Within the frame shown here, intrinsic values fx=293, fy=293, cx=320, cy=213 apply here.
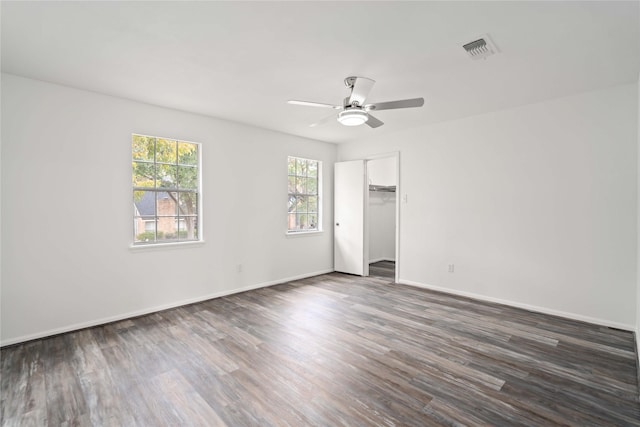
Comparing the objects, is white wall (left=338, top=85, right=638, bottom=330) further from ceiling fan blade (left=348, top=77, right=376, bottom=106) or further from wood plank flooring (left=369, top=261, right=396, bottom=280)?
ceiling fan blade (left=348, top=77, right=376, bottom=106)

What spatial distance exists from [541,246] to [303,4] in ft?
12.8

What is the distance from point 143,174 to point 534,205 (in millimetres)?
5064

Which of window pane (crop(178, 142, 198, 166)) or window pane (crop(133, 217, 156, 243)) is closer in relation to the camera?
window pane (crop(133, 217, 156, 243))

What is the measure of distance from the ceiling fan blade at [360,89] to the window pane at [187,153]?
249 cm

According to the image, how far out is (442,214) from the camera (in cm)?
466

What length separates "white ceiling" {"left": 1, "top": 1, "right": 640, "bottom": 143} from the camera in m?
1.98

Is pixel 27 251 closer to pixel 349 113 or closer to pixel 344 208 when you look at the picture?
pixel 349 113

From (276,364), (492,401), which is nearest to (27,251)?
(276,364)

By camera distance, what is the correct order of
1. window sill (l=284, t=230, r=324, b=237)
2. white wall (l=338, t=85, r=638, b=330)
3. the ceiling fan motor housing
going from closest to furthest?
the ceiling fan motor housing, white wall (l=338, t=85, r=638, b=330), window sill (l=284, t=230, r=324, b=237)

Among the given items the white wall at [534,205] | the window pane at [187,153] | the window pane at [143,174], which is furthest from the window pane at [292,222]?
the window pane at [143,174]

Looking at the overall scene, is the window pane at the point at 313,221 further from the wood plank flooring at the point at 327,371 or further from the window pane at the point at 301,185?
the wood plank flooring at the point at 327,371

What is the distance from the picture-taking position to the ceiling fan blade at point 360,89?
2651 mm

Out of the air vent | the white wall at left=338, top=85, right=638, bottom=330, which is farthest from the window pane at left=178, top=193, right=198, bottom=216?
the air vent

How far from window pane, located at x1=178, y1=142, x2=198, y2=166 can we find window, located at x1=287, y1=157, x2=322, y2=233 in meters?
1.73
